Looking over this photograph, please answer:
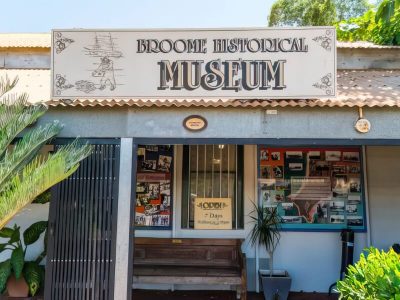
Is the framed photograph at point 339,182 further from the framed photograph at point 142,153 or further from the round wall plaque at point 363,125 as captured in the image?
the framed photograph at point 142,153

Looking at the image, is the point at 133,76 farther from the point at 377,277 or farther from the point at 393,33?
the point at 393,33

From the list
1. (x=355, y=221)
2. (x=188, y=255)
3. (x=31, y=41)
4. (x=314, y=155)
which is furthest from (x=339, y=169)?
(x=31, y=41)

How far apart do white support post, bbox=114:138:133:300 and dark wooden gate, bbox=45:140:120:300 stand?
65 mm

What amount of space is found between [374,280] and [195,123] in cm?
270

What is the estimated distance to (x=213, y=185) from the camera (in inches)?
271

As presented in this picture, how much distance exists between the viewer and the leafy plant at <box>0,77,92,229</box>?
3.87 metres

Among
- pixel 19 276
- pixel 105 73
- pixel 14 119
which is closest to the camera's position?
pixel 14 119

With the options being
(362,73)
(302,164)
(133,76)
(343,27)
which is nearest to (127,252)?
(133,76)

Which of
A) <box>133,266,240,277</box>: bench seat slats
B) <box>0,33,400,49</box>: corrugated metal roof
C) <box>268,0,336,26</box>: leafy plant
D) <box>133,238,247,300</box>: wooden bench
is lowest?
<box>133,266,240,277</box>: bench seat slats

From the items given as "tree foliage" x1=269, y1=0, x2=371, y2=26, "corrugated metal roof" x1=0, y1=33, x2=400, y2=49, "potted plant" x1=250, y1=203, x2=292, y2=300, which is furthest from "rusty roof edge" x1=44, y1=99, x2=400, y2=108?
"tree foliage" x1=269, y1=0, x2=371, y2=26

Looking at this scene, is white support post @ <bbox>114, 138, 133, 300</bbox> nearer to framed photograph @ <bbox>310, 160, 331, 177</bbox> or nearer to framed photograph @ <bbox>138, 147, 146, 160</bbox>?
framed photograph @ <bbox>138, 147, 146, 160</bbox>

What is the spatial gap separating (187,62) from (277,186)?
2.93m

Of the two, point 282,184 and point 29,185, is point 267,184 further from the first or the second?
point 29,185

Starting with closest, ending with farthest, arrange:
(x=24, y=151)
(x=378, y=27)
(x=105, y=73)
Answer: (x=24, y=151) → (x=105, y=73) → (x=378, y=27)
